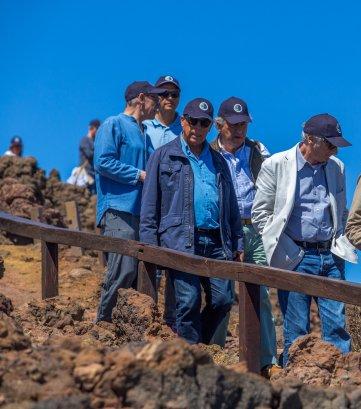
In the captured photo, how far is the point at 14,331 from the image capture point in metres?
6.61

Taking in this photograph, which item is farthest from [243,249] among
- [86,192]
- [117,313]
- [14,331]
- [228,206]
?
[86,192]

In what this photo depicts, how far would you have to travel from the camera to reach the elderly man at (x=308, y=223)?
33.0 ft

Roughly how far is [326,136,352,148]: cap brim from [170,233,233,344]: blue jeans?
121 cm

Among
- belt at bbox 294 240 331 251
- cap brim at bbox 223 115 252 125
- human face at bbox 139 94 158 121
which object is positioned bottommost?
belt at bbox 294 240 331 251

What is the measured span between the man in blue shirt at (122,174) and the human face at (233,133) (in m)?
0.77

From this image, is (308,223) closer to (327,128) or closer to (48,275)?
(327,128)

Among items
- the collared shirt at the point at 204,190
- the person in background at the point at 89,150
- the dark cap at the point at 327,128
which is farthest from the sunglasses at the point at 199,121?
the person in background at the point at 89,150

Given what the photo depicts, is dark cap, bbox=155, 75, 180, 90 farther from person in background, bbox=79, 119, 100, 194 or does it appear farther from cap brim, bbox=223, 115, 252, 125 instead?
person in background, bbox=79, 119, 100, 194

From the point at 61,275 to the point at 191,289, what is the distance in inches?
250

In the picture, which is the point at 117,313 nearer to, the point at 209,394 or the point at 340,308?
the point at 340,308

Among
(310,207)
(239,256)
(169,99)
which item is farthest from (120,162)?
(310,207)

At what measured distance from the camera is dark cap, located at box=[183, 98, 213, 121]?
10.2 meters

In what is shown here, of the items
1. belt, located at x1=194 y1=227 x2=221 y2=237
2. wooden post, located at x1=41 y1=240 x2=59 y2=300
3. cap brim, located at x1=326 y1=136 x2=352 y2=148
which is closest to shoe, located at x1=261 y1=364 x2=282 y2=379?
belt, located at x1=194 y1=227 x2=221 y2=237

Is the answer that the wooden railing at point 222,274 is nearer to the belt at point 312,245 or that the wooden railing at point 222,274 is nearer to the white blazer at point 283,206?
the white blazer at point 283,206
